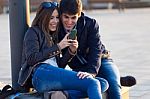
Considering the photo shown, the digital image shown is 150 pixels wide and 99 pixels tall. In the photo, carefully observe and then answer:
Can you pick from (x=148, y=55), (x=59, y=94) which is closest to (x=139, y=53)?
(x=148, y=55)

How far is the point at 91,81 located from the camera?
4.27 meters

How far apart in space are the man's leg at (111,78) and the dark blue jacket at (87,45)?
0.15 m

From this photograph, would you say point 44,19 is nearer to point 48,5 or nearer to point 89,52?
point 48,5

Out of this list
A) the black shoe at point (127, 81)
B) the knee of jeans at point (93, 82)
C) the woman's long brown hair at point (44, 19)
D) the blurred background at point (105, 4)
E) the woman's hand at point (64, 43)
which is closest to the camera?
the knee of jeans at point (93, 82)

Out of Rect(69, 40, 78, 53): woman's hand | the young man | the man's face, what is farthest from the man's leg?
the man's face

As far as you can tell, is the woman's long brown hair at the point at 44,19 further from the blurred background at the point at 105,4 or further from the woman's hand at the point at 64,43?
the blurred background at the point at 105,4

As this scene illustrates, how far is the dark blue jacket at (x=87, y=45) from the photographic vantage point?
472 centimetres

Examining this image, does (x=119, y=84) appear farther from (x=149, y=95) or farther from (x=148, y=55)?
(x=148, y=55)

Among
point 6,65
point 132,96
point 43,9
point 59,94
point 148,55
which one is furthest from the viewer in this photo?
point 148,55

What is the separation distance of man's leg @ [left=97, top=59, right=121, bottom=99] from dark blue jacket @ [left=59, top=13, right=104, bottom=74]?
0.48 feet

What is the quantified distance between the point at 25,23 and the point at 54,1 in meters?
0.35

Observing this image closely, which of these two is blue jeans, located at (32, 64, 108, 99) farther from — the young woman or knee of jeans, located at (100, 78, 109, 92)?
knee of jeans, located at (100, 78, 109, 92)

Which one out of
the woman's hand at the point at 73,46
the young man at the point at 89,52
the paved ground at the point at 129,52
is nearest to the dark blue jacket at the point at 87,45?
the young man at the point at 89,52

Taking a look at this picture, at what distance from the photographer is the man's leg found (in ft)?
15.6
